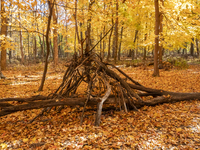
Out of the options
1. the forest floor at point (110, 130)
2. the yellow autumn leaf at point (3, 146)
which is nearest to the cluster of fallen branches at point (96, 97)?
the forest floor at point (110, 130)

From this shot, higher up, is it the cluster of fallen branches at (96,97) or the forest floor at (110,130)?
the cluster of fallen branches at (96,97)

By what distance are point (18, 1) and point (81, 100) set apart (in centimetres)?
551

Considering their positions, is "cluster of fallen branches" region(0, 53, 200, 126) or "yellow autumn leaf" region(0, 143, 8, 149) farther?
"cluster of fallen branches" region(0, 53, 200, 126)

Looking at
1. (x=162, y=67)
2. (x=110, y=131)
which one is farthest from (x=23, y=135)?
(x=162, y=67)

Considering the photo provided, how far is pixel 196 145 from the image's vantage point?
9.02 ft

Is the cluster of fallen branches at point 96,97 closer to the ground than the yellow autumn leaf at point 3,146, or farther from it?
farther from it

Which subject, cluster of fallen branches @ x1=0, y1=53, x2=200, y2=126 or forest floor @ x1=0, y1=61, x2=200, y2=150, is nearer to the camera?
forest floor @ x1=0, y1=61, x2=200, y2=150

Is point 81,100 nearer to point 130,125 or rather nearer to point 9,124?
point 130,125

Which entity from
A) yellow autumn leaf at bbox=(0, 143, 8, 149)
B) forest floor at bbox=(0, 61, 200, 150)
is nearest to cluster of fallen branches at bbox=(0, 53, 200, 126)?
forest floor at bbox=(0, 61, 200, 150)

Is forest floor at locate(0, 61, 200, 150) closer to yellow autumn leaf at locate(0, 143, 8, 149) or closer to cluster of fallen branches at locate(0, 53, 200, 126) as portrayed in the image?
yellow autumn leaf at locate(0, 143, 8, 149)

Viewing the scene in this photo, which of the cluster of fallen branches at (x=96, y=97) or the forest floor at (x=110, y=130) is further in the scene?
the cluster of fallen branches at (x=96, y=97)

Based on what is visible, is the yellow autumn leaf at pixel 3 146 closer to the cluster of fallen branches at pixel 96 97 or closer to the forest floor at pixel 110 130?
the forest floor at pixel 110 130

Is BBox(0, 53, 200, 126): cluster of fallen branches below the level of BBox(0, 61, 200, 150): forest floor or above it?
above

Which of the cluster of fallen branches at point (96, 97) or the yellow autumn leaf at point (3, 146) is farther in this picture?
the cluster of fallen branches at point (96, 97)
